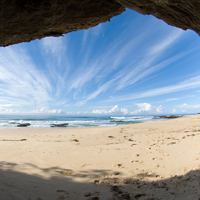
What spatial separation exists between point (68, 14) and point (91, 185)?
454cm

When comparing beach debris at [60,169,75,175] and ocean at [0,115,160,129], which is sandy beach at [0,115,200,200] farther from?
ocean at [0,115,160,129]

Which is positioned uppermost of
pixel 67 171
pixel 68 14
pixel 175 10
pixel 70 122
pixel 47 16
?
pixel 68 14

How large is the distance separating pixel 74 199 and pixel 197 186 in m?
2.69

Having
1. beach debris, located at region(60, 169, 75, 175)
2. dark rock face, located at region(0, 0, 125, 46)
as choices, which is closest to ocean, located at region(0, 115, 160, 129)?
beach debris, located at region(60, 169, 75, 175)

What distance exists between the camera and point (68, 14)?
135 inches

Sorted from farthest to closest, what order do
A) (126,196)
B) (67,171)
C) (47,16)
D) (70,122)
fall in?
(70,122) < (67,171) < (47,16) < (126,196)

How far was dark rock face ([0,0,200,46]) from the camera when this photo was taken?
102 inches

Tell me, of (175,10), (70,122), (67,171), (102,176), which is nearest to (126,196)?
(102,176)

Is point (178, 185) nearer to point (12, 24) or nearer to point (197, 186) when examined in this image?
point (197, 186)

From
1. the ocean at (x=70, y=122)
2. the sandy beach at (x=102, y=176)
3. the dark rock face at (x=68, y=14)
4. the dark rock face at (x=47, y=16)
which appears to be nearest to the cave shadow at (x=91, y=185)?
the sandy beach at (x=102, y=176)

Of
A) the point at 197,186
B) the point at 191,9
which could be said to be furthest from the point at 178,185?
the point at 191,9

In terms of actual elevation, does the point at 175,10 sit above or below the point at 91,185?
above

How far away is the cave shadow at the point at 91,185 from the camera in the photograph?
2.79 meters

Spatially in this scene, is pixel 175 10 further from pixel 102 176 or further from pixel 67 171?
pixel 67 171
